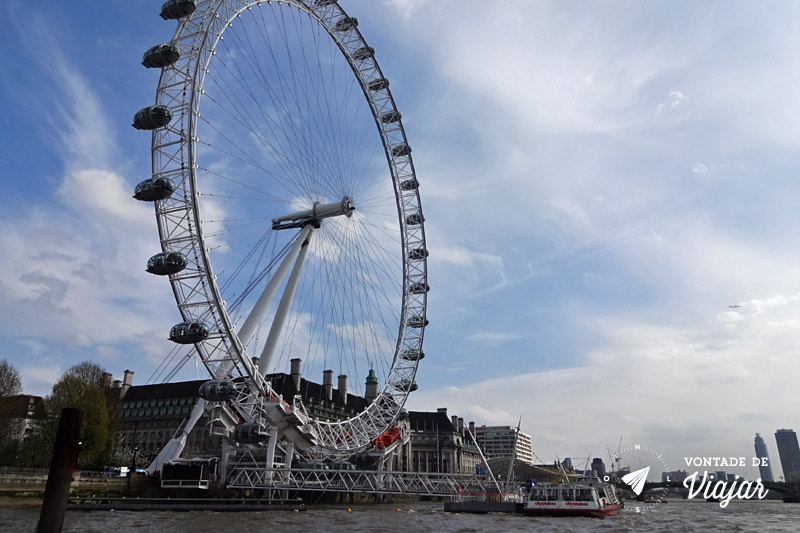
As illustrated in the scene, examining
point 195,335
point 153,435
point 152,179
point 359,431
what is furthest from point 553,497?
point 153,435

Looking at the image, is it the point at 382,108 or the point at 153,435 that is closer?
the point at 382,108

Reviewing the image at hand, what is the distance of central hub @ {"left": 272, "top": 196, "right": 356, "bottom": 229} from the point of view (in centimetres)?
5500

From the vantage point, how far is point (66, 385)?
198 ft

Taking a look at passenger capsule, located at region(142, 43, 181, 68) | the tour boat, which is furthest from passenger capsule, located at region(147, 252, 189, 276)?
the tour boat

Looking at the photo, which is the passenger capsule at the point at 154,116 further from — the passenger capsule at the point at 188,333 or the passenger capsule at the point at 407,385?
the passenger capsule at the point at 407,385

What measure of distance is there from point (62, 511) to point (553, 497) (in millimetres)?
46677

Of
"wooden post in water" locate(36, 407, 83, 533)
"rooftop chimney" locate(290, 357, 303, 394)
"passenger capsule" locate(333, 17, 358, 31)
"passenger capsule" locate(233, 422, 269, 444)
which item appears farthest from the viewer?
"rooftop chimney" locate(290, 357, 303, 394)

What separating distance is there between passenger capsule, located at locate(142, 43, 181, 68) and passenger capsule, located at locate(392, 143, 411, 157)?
3194 centimetres

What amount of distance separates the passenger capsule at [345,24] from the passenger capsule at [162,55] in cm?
2261

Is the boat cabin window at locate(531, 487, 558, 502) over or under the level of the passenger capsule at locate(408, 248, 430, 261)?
under

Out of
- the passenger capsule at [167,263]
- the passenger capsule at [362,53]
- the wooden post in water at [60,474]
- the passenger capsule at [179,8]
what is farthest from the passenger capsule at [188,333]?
the passenger capsule at [362,53]

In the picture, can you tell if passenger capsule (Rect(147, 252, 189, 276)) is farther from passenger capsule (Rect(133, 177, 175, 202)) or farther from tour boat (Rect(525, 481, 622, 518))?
tour boat (Rect(525, 481, 622, 518))

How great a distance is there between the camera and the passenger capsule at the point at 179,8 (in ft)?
131

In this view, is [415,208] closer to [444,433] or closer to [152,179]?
[152,179]
